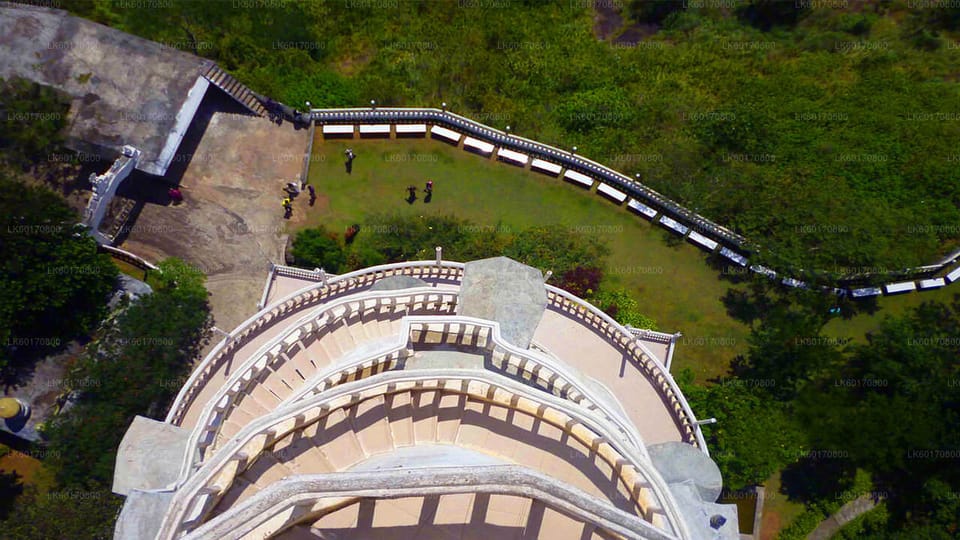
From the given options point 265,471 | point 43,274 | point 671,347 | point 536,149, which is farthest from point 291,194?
point 671,347

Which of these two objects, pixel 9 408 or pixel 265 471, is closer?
pixel 265 471

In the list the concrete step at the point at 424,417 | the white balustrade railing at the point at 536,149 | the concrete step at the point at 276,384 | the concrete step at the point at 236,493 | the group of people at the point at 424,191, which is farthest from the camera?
the group of people at the point at 424,191

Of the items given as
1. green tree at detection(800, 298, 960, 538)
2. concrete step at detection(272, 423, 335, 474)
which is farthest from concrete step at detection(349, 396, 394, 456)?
green tree at detection(800, 298, 960, 538)

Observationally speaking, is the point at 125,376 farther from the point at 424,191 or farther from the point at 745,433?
the point at 745,433

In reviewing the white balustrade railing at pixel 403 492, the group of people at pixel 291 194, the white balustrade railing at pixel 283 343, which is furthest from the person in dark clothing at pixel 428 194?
the white balustrade railing at pixel 403 492

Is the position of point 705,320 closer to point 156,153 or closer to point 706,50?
point 706,50

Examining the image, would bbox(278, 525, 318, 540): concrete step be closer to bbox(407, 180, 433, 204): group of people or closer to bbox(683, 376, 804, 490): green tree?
bbox(683, 376, 804, 490): green tree

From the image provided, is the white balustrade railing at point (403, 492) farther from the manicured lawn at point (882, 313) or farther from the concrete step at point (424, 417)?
the manicured lawn at point (882, 313)

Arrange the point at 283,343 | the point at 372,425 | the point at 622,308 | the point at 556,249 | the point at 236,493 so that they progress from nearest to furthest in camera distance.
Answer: the point at 236,493, the point at 372,425, the point at 283,343, the point at 622,308, the point at 556,249
